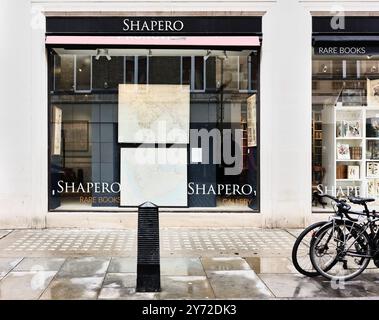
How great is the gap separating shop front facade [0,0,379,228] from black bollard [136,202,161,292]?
4181 millimetres

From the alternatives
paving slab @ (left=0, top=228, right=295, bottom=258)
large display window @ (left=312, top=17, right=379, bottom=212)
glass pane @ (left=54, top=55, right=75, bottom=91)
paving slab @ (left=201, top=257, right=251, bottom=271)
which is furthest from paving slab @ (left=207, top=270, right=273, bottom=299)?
glass pane @ (left=54, top=55, right=75, bottom=91)

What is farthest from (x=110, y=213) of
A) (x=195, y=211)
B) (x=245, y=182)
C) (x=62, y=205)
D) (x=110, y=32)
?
(x=110, y=32)

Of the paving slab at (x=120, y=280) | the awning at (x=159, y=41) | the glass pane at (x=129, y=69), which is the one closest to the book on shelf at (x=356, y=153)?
the awning at (x=159, y=41)

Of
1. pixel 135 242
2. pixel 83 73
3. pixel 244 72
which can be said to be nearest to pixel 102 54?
pixel 83 73

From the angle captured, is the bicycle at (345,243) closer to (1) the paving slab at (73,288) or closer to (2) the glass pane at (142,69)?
(1) the paving slab at (73,288)

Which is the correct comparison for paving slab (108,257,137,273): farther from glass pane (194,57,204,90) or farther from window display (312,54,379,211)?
window display (312,54,379,211)

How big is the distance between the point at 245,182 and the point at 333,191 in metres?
1.99

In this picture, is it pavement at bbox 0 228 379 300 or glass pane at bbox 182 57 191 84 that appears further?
glass pane at bbox 182 57 191 84

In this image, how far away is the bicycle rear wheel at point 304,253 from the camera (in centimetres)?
659

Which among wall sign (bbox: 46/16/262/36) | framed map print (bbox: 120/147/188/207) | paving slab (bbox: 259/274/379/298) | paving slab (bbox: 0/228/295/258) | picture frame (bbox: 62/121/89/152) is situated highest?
wall sign (bbox: 46/16/262/36)

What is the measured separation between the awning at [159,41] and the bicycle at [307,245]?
14.8 feet

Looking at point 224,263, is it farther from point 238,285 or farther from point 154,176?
point 154,176

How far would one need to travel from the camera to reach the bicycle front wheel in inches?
258
